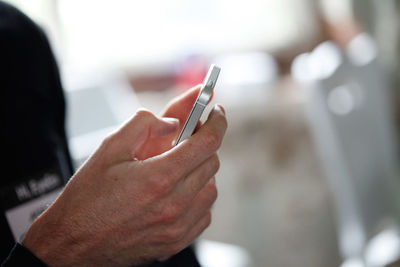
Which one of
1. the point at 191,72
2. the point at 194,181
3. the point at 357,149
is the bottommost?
the point at 191,72

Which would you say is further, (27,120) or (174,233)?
(27,120)

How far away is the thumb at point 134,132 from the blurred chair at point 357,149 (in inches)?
21.6

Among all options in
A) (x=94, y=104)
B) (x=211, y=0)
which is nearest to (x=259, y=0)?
(x=211, y=0)

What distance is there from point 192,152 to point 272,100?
4.18 feet

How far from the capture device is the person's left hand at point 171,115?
42cm

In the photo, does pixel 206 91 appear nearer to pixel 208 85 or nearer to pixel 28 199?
pixel 208 85

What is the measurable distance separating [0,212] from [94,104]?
640 millimetres

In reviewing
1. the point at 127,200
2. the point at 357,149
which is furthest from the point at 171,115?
the point at 357,149

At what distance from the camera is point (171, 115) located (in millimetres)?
439

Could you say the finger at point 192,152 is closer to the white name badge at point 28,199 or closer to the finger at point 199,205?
the finger at point 199,205

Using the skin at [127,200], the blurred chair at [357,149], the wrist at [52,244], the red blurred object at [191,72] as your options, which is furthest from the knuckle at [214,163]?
the red blurred object at [191,72]

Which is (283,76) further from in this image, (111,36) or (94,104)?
(94,104)

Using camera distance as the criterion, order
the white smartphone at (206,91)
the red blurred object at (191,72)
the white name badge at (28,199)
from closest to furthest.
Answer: the white smartphone at (206,91), the white name badge at (28,199), the red blurred object at (191,72)

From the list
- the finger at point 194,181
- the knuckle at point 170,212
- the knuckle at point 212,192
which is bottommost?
the knuckle at point 212,192
